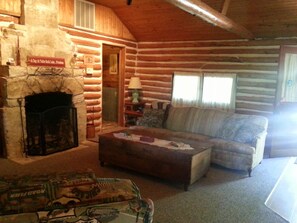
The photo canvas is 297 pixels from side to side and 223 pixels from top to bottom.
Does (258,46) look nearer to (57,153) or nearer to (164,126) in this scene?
(164,126)

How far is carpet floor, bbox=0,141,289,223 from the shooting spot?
9.40 ft

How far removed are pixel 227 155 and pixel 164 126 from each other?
163cm

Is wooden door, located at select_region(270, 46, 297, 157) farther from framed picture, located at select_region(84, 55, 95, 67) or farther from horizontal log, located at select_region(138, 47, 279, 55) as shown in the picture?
framed picture, located at select_region(84, 55, 95, 67)

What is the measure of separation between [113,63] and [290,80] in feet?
15.6

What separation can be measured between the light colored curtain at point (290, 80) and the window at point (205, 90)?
3.53 feet

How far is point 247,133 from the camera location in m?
4.29

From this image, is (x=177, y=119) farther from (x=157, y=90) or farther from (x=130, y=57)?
(x=130, y=57)

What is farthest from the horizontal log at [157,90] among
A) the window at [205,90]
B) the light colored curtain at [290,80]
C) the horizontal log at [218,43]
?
the light colored curtain at [290,80]

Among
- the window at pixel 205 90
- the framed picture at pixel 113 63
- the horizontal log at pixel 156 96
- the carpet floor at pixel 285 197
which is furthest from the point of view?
the framed picture at pixel 113 63

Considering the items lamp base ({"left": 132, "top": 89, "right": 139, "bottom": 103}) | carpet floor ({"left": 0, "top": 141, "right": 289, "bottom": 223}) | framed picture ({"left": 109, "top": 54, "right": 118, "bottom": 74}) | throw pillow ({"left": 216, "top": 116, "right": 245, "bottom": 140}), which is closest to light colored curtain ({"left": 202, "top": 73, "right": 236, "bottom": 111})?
throw pillow ({"left": 216, "top": 116, "right": 245, "bottom": 140})

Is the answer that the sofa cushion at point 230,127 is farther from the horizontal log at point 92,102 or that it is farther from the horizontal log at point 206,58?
the horizontal log at point 92,102

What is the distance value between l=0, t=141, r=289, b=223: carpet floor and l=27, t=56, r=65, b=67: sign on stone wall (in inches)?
67.8

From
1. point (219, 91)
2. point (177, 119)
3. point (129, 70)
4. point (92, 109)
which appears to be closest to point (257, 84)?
point (219, 91)

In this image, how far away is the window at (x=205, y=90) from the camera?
5926mm
